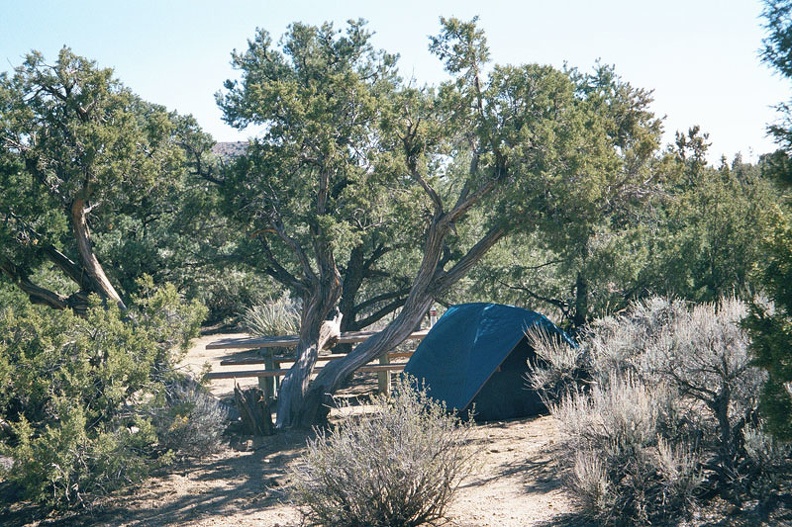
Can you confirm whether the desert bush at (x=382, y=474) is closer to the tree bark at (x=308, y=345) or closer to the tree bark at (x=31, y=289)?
the tree bark at (x=308, y=345)

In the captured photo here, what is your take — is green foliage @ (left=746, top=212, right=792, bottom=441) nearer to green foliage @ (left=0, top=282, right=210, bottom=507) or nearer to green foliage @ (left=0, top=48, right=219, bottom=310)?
green foliage @ (left=0, top=282, right=210, bottom=507)

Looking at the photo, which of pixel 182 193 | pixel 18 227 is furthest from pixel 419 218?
pixel 18 227

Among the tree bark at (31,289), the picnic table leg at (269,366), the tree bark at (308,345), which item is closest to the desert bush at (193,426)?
the tree bark at (308,345)

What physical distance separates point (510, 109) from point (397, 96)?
1436 millimetres

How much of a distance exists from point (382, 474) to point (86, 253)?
241 inches

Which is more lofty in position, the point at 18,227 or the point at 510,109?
the point at 510,109

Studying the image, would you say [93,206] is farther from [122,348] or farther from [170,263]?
[122,348]

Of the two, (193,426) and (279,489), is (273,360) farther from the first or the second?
(279,489)

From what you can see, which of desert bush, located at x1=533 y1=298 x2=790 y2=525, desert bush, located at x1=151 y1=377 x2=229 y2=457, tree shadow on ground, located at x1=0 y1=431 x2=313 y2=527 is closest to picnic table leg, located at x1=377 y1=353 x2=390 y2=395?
tree shadow on ground, located at x1=0 y1=431 x2=313 y2=527

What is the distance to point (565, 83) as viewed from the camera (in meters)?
8.93

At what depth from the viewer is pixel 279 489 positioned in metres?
7.19

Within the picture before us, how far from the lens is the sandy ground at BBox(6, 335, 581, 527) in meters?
6.61

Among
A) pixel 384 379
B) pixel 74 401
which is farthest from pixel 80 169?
pixel 384 379

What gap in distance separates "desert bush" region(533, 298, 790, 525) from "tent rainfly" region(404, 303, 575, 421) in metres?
3.11
